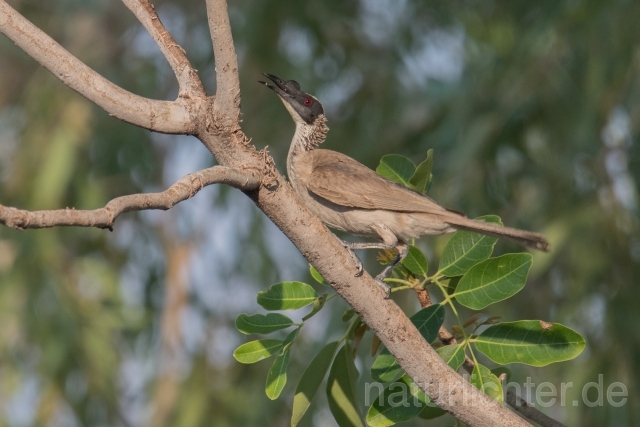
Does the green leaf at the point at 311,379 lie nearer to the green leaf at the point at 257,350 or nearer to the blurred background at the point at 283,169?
the green leaf at the point at 257,350

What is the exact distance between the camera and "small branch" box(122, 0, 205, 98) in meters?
2.36

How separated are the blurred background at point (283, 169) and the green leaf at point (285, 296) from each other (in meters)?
2.60

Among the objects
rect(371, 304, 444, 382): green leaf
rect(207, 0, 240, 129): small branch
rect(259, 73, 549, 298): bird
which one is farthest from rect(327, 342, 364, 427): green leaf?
rect(207, 0, 240, 129): small branch

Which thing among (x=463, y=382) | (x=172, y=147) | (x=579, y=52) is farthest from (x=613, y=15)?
(x=172, y=147)

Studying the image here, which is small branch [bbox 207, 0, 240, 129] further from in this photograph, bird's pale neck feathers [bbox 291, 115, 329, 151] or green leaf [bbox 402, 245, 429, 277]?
bird's pale neck feathers [bbox 291, 115, 329, 151]

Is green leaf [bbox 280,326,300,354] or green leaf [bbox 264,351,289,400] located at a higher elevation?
green leaf [bbox 280,326,300,354]

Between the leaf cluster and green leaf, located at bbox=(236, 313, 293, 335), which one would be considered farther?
green leaf, located at bbox=(236, 313, 293, 335)

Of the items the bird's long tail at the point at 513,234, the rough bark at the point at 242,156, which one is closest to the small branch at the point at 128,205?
the rough bark at the point at 242,156

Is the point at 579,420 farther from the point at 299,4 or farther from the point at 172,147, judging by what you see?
the point at 172,147

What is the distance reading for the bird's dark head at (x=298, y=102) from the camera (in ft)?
15.5

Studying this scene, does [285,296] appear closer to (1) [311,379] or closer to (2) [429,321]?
(1) [311,379]

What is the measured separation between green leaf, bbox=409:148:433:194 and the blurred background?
2.40 meters

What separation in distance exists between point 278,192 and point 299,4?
5.09m

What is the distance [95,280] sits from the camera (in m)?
7.95
